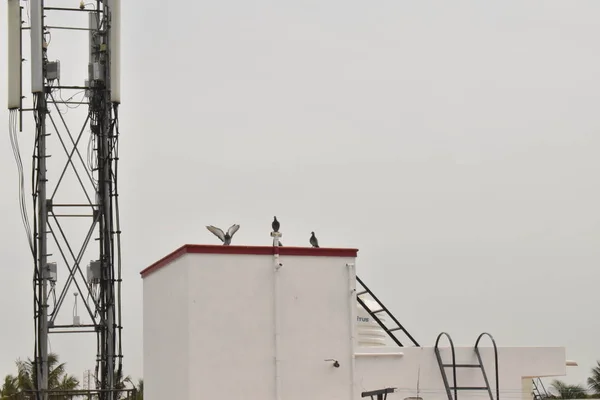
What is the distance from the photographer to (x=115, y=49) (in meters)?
40.5

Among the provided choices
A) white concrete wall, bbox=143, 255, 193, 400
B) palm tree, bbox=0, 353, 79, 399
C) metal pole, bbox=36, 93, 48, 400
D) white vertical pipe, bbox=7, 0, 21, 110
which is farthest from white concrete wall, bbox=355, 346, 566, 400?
palm tree, bbox=0, 353, 79, 399

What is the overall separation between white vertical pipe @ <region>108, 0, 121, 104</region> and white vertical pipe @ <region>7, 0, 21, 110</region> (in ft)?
9.23

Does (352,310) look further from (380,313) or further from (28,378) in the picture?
(28,378)

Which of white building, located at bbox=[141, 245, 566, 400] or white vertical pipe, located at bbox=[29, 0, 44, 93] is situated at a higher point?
white vertical pipe, located at bbox=[29, 0, 44, 93]

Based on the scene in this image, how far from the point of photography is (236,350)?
25547 mm

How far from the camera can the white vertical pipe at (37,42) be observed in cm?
3962

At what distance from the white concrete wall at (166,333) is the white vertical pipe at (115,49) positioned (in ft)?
40.2

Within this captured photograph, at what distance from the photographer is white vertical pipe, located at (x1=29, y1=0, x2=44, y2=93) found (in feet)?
130

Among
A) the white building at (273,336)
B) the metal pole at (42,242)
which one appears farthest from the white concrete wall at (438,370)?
the metal pole at (42,242)

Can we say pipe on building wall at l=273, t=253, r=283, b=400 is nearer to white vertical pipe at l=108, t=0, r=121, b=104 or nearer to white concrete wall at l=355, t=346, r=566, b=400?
white concrete wall at l=355, t=346, r=566, b=400

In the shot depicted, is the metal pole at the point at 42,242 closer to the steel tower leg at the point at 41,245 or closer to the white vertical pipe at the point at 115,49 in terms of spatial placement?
the steel tower leg at the point at 41,245

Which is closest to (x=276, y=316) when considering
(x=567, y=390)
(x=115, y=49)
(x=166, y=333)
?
(x=166, y=333)

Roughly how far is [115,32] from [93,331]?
921 centimetres

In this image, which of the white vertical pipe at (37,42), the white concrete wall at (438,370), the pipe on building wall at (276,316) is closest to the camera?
the pipe on building wall at (276,316)
